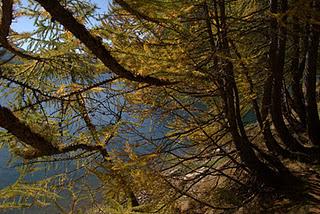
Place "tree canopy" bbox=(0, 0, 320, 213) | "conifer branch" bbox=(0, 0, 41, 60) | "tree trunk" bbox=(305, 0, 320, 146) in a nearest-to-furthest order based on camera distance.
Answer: "conifer branch" bbox=(0, 0, 41, 60)
"tree canopy" bbox=(0, 0, 320, 213)
"tree trunk" bbox=(305, 0, 320, 146)

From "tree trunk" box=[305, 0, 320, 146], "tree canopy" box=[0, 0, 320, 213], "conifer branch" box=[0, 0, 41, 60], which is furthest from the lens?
"tree trunk" box=[305, 0, 320, 146]

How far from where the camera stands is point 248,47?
20.4ft

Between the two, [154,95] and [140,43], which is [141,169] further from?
[140,43]

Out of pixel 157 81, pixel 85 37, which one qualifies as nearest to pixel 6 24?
pixel 85 37

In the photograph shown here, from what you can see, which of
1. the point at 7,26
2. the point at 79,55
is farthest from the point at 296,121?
the point at 7,26

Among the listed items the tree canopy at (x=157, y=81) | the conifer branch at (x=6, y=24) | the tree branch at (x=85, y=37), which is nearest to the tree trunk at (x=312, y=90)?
the tree canopy at (x=157, y=81)

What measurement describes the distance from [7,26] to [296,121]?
20.9 feet

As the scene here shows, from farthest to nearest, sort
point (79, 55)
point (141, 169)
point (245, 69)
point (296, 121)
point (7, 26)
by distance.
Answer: point (296, 121) → point (141, 169) → point (245, 69) → point (79, 55) → point (7, 26)

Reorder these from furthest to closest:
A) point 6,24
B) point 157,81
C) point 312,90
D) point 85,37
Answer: point 312,90 < point 157,81 < point 85,37 < point 6,24

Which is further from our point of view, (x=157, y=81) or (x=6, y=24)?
(x=157, y=81)

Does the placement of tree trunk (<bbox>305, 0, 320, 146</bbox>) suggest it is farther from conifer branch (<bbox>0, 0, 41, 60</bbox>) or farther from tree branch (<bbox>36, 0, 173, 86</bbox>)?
conifer branch (<bbox>0, 0, 41, 60</bbox>)

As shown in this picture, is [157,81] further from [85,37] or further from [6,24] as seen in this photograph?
[6,24]

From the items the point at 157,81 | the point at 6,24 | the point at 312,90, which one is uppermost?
the point at 312,90


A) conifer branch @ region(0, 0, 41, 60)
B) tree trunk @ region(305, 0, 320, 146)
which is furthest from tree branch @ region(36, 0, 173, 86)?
tree trunk @ region(305, 0, 320, 146)
